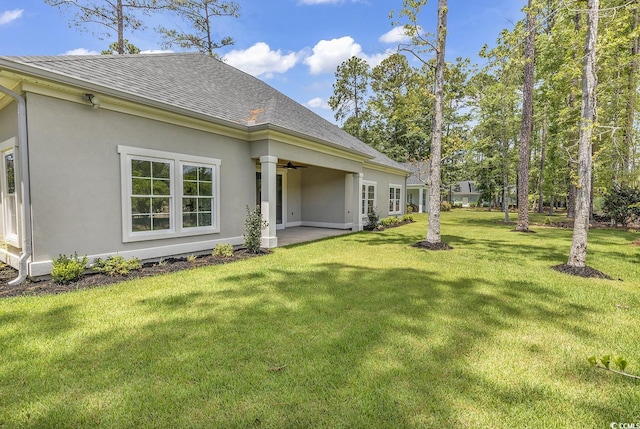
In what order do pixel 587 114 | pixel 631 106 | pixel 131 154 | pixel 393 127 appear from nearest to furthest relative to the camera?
pixel 587 114 < pixel 131 154 < pixel 631 106 < pixel 393 127

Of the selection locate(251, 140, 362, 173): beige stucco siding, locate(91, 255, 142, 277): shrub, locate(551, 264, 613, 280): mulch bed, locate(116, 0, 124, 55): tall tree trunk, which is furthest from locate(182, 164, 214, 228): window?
locate(116, 0, 124, 55): tall tree trunk

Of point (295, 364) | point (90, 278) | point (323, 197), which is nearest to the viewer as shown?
point (295, 364)

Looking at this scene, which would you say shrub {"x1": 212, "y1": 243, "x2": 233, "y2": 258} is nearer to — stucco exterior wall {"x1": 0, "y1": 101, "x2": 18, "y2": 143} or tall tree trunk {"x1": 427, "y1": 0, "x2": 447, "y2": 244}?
stucco exterior wall {"x1": 0, "y1": 101, "x2": 18, "y2": 143}

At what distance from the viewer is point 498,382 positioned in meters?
2.65

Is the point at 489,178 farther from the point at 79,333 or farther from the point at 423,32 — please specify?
the point at 79,333

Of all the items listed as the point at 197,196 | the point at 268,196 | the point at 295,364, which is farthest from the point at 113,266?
the point at 295,364

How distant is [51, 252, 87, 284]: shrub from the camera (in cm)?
512

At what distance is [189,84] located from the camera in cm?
878

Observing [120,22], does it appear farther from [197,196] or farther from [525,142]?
[525,142]

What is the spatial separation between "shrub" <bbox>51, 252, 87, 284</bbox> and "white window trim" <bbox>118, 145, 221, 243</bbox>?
3.47ft

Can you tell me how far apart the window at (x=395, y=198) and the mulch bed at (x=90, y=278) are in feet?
45.1

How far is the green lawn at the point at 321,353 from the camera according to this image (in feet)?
7.47

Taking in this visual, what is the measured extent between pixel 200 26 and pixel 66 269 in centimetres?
1908

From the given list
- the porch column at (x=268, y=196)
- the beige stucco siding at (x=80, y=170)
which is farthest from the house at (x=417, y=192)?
the beige stucco siding at (x=80, y=170)
